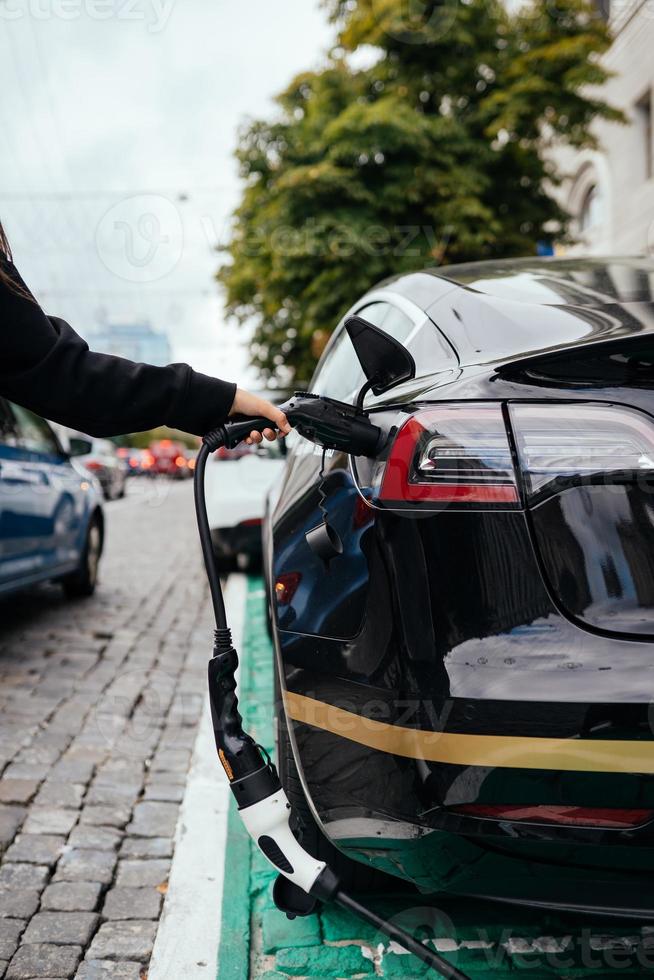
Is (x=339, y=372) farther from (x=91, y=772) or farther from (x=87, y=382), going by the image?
(x=91, y=772)

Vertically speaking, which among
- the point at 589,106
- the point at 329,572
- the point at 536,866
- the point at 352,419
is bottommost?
the point at 536,866

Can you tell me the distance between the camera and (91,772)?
3.49 meters

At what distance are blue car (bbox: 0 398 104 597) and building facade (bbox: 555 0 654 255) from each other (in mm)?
10602

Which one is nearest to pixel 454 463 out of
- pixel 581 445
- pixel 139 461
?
pixel 581 445

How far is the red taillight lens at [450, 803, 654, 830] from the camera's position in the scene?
1.55 metres

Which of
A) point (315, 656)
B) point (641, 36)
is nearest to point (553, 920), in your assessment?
point (315, 656)

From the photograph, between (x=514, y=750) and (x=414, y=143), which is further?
(x=414, y=143)

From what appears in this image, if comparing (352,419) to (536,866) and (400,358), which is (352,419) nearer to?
(400,358)

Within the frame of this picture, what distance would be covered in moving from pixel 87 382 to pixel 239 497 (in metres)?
5.84

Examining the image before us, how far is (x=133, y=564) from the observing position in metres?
9.59

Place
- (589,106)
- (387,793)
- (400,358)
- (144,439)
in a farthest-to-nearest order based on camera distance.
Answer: (144,439), (589,106), (400,358), (387,793)

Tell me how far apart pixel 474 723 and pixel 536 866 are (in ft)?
0.98

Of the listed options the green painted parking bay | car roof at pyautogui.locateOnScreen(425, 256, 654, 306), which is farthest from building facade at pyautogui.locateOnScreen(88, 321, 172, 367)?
the green painted parking bay

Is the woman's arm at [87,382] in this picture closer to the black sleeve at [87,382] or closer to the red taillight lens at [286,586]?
the black sleeve at [87,382]
